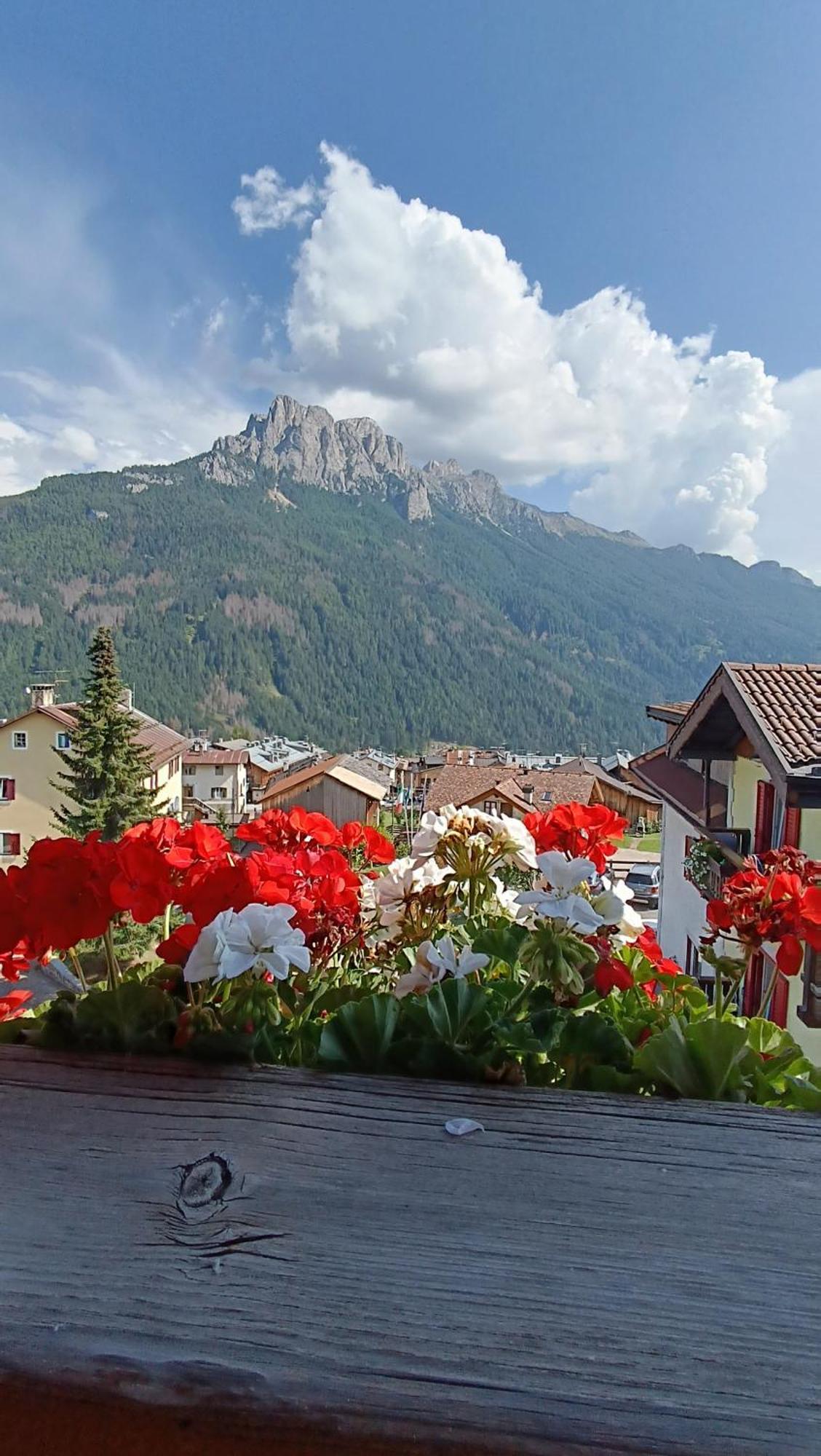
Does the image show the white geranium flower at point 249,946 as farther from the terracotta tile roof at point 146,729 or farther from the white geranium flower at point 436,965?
the terracotta tile roof at point 146,729

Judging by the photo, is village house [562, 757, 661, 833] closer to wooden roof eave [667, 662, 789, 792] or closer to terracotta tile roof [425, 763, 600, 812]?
terracotta tile roof [425, 763, 600, 812]

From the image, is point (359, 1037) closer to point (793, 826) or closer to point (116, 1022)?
point (116, 1022)

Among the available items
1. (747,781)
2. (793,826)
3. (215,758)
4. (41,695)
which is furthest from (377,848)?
(215,758)

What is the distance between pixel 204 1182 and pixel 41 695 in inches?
662

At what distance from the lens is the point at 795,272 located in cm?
473

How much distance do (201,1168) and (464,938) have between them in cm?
37

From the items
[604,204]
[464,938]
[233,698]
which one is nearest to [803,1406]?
[464,938]

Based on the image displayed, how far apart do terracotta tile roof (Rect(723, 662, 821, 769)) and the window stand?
31.3 inches

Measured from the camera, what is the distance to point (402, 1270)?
29cm

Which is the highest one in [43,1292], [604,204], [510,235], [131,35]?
[510,235]

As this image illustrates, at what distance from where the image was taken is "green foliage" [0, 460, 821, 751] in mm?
60562

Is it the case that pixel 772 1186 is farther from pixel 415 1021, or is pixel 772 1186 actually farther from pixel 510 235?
pixel 510 235

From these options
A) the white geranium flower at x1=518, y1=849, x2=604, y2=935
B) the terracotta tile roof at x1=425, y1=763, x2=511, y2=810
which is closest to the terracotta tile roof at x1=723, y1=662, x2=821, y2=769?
the terracotta tile roof at x1=425, y1=763, x2=511, y2=810

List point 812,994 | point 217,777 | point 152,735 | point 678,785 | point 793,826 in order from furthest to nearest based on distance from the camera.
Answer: point 217,777, point 152,735, point 678,785, point 793,826, point 812,994
